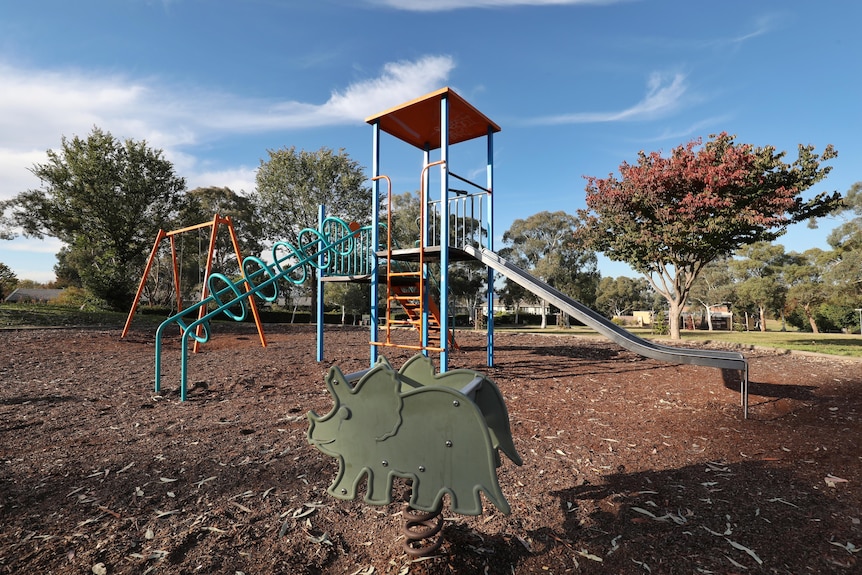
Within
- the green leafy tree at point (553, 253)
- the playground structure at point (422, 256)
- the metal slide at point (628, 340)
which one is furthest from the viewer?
the green leafy tree at point (553, 253)

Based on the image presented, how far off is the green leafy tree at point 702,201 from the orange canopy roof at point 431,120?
880cm

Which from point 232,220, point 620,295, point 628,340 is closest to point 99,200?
point 232,220

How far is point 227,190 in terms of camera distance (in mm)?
31922

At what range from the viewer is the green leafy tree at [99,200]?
835 inches

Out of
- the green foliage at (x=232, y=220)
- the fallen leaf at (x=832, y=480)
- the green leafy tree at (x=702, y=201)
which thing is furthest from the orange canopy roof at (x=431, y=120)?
the green foliage at (x=232, y=220)

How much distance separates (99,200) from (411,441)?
26.4m

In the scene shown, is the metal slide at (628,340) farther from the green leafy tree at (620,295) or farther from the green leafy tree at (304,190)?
the green leafy tree at (620,295)

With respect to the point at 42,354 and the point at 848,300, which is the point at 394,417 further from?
the point at 848,300

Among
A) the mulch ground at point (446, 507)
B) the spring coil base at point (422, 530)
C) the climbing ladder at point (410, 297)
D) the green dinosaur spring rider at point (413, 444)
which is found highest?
the climbing ladder at point (410, 297)

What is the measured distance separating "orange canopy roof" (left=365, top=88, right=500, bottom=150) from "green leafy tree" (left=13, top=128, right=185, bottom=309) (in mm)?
19289

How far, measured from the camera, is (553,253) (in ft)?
112

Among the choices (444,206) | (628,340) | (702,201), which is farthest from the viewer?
(702,201)

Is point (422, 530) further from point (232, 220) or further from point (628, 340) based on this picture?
point (232, 220)

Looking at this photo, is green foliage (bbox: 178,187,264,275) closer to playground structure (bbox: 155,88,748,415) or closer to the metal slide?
playground structure (bbox: 155,88,748,415)
